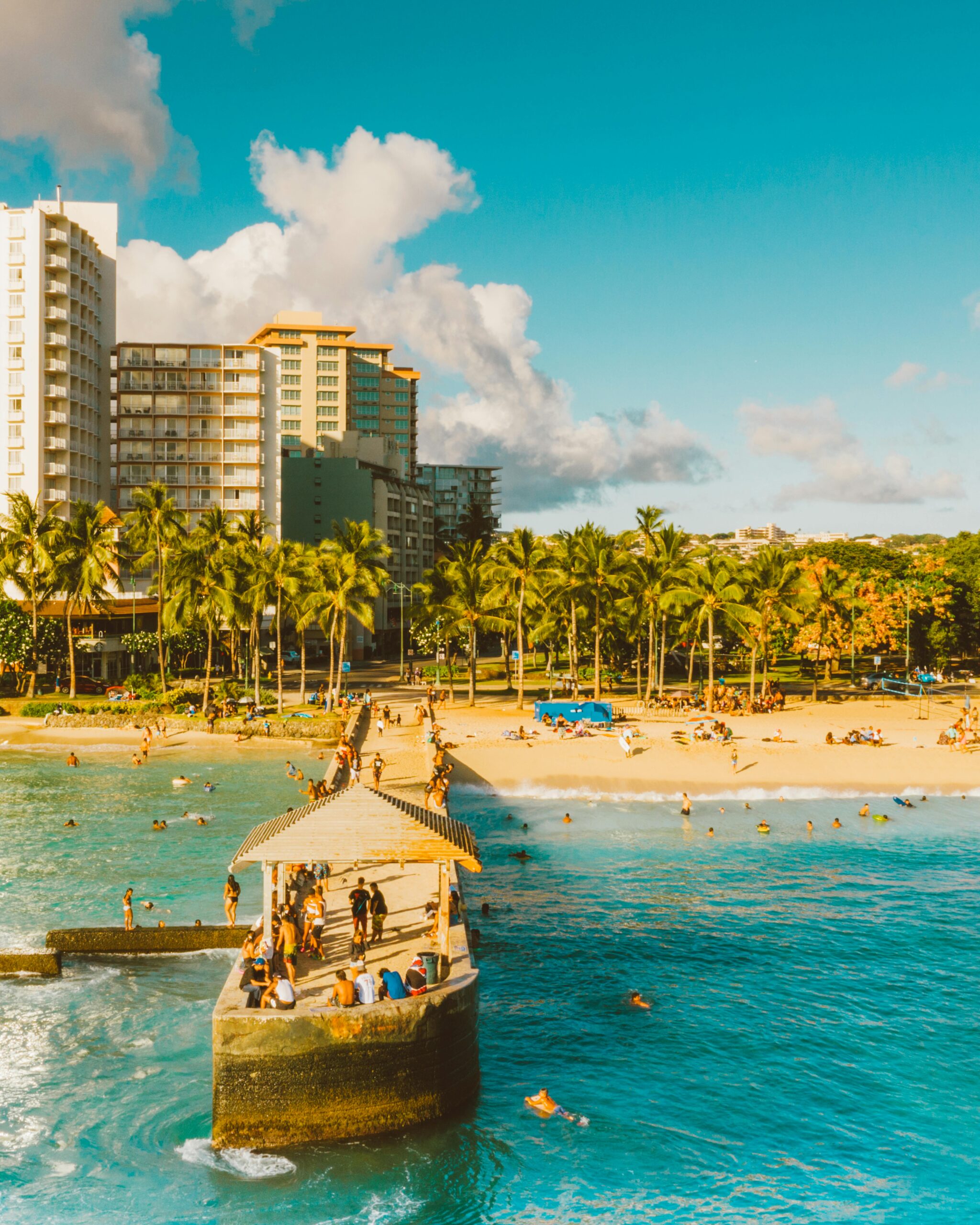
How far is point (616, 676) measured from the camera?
258 ft

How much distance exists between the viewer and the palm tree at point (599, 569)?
2525 inches

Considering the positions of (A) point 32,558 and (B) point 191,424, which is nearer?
(A) point 32,558

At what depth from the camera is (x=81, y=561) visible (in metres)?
68.9

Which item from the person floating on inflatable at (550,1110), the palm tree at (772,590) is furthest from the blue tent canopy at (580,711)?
the person floating on inflatable at (550,1110)

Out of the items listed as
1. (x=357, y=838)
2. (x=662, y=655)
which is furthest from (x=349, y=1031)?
(x=662, y=655)

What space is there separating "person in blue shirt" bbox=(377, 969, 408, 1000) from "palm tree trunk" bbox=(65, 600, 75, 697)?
53.2 metres

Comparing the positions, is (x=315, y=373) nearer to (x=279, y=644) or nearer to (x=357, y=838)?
(x=279, y=644)

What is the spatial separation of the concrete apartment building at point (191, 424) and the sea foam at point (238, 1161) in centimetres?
8586

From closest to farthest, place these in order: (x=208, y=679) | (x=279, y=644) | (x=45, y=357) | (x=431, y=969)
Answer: (x=431, y=969) → (x=208, y=679) → (x=279, y=644) → (x=45, y=357)

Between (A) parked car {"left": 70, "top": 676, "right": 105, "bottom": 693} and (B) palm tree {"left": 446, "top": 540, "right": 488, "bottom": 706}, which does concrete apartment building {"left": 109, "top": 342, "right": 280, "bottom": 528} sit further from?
(B) palm tree {"left": 446, "top": 540, "right": 488, "bottom": 706}

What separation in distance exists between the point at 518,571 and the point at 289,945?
48.8m

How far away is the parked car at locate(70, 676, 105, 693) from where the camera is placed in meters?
69.7

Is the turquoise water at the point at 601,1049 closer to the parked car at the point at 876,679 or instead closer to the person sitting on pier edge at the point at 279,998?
the person sitting on pier edge at the point at 279,998

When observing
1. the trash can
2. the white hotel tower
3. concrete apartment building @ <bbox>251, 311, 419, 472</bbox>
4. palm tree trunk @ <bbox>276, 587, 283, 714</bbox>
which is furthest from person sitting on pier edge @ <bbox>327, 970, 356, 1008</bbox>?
concrete apartment building @ <bbox>251, 311, 419, 472</bbox>
